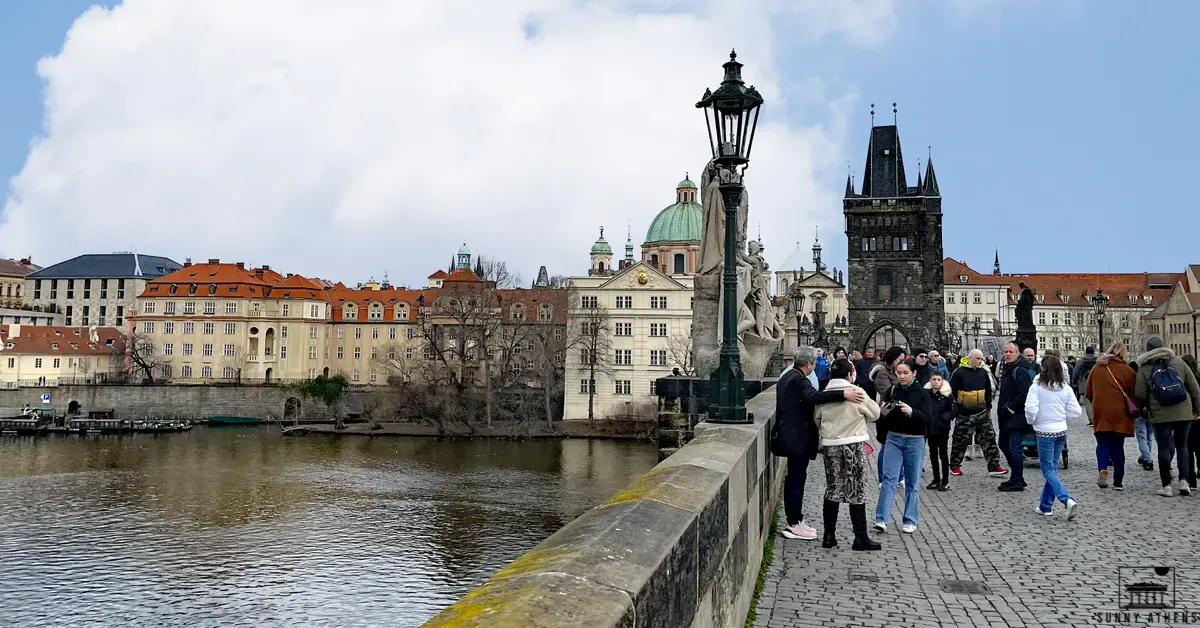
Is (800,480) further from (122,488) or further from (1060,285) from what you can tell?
(1060,285)

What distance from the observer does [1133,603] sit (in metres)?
5.80

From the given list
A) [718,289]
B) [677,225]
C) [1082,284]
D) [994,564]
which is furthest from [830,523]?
[1082,284]

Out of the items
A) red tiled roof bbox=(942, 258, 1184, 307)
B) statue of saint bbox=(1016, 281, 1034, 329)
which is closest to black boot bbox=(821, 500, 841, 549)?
statue of saint bbox=(1016, 281, 1034, 329)

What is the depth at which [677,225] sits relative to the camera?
8412 cm

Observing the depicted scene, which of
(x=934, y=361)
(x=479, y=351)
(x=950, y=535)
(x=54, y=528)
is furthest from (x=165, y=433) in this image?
(x=950, y=535)

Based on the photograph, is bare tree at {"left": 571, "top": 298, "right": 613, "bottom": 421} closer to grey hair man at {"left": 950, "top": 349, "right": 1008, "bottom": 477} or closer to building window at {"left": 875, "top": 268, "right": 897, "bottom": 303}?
building window at {"left": 875, "top": 268, "right": 897, "bottom": 303}

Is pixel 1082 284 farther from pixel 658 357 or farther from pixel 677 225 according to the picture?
pixel 658 357

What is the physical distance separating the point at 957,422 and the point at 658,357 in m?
54.9

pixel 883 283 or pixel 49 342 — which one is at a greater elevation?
pixel 883 283

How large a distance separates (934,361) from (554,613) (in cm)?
1324

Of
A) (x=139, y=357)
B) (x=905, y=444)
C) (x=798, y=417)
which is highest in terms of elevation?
(x=139, y=357)
